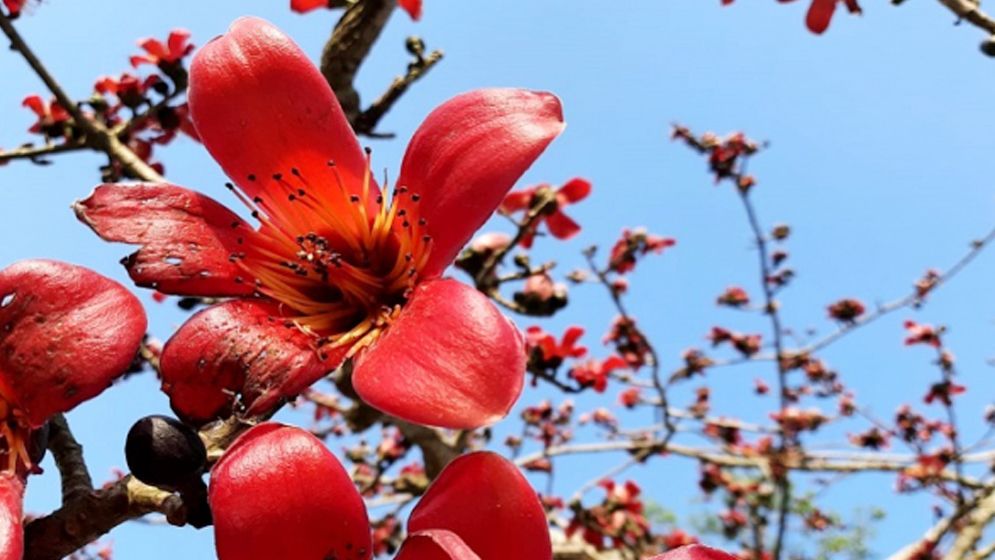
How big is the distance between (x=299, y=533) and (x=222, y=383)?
0.21m

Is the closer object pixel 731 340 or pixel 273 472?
pixel 273 472

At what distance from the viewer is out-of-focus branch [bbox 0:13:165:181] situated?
1.81 metres

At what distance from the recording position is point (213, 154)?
98 cm

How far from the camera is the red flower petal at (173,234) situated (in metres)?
0.90

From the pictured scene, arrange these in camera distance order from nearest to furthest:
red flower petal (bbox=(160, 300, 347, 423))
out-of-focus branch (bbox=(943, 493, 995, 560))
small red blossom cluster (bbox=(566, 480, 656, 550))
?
1. red flower petal (bbox=(160, 300, 347, 423))
2. out-of-focus branch (bbox=(943, 493, 995, 560))
3. small red blossom cluster (bbox=(566, 480, 656, 550))

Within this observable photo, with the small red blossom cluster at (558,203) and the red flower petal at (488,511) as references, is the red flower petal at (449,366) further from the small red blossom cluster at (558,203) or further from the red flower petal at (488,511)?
the small red blossom cluster at (558,203)

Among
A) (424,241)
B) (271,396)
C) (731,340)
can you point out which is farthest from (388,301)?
(731,340)

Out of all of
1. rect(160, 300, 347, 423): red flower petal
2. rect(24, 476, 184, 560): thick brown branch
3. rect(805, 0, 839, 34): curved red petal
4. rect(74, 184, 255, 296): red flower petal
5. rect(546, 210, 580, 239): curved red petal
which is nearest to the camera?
rect(24, 476, 184, 560): thick brown branch

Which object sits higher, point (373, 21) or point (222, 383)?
point (373, 21)

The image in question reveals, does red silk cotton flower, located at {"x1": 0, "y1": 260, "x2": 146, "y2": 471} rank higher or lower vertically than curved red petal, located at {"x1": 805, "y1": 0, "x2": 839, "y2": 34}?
lower

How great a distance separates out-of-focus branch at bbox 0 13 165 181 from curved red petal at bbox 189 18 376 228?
1.03 metres

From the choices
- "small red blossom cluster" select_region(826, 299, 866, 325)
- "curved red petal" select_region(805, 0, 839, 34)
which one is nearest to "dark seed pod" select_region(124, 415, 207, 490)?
"curved red petal" select_region(805, 0, 839, 34)

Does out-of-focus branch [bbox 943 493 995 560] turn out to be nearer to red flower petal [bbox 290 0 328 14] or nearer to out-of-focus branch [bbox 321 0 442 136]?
out-of-focus branch [bbox 321 0 442 136]

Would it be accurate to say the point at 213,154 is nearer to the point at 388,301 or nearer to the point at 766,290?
the point at 388,301
